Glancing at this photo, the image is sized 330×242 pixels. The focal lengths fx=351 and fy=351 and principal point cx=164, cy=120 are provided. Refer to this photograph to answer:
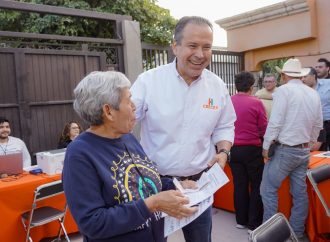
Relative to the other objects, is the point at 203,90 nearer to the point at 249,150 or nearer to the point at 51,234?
the point at 249,150

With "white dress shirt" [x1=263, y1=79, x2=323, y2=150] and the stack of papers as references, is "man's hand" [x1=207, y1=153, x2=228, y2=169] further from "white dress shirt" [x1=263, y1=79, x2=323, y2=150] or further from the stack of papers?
"white dress shirt" [x1=263, y1=79, x2=323, y2=150]

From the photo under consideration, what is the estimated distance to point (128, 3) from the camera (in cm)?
974

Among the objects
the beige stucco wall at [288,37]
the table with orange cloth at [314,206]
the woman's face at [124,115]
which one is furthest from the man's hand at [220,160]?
the beige stucco wall at [288,37]

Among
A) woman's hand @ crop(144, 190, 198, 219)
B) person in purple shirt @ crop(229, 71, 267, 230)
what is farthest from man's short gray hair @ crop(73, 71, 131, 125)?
person in purple shirt @ crop(229, 71, 267, 230)

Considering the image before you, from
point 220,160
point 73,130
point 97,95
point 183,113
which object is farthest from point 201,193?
point 73,130

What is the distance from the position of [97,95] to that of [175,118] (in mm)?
650

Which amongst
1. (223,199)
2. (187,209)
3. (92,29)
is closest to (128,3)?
(92,29)

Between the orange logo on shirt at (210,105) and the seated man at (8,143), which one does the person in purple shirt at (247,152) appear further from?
the seated man at (8,143)

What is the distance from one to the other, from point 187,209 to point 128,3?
9.20 m

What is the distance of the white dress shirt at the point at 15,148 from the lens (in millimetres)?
4379

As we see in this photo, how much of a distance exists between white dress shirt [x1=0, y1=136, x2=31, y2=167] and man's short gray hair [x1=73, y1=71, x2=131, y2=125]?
11.1 ft

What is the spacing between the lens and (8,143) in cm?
442

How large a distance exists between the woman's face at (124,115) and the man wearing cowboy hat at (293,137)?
2.29m

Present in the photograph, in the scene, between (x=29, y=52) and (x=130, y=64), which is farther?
(x=130, y=64)
